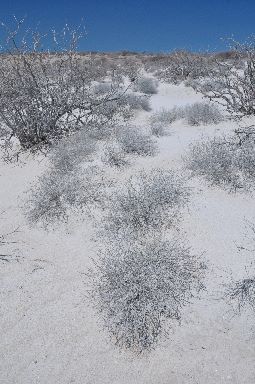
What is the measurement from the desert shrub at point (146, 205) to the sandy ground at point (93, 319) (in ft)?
0.77

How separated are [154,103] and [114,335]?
10.7m

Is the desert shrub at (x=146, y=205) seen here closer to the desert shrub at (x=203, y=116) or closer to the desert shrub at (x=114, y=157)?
the desert shrub at (x=114, y=157)

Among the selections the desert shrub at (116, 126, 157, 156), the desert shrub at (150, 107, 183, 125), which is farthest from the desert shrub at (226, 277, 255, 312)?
the desert shrub at (150, 107, 183, 125)

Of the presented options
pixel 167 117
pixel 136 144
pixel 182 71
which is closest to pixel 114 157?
pixel 136 144

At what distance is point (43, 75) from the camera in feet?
29.1

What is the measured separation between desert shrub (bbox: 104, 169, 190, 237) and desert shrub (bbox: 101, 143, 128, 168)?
973 mm

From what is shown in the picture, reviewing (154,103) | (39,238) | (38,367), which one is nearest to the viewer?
(38,367)

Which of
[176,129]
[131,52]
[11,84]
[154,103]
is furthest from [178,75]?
[131,52]

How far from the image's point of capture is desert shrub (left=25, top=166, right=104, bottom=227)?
18.2ft

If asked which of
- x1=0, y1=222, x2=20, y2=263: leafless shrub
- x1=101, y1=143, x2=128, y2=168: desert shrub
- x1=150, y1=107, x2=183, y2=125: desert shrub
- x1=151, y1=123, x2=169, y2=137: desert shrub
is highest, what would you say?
x1=101, y1=143, x2=128, y2=168: desert shrub

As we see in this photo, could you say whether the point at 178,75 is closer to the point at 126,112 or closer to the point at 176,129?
the point at 126,112

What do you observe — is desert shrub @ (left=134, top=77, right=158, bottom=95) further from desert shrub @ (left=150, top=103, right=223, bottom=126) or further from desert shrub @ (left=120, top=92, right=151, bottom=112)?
desert shrub @ (left=150, top=103, right=223, bottom=126)

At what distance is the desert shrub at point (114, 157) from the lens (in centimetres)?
668

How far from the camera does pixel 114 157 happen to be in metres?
6.76
